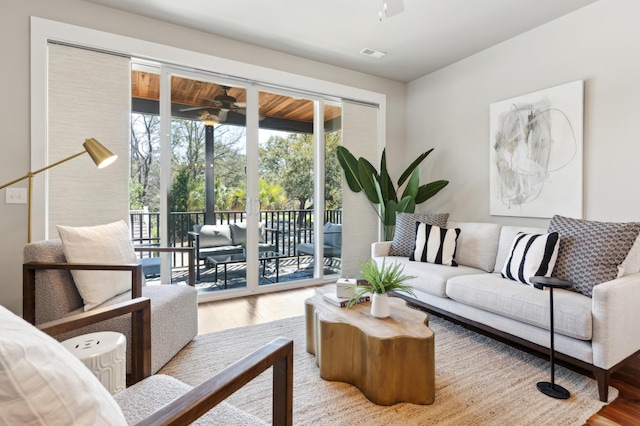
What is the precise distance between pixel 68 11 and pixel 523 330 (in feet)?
14.1

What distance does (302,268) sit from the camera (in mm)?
4277

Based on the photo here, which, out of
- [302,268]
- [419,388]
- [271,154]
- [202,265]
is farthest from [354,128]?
[419,388]

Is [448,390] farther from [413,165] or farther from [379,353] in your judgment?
[413,165]

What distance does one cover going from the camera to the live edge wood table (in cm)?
165

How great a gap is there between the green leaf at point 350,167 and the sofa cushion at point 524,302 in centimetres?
189

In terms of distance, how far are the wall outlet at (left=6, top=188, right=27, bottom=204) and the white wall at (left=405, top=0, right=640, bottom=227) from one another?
4266 millimetres

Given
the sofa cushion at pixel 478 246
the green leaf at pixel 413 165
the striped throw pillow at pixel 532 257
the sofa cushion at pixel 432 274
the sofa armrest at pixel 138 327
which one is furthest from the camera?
the green leaf at pixel 413 165

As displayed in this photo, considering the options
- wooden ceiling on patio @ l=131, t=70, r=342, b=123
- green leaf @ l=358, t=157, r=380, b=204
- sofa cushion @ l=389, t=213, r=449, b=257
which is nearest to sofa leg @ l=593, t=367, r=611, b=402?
sofa cushion @ l=389, t=213, r=449, b=257

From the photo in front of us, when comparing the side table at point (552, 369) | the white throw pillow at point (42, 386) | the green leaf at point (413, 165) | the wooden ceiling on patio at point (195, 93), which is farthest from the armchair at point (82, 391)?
the green leaf at point (413, 165)

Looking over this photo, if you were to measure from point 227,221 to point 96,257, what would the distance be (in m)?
1.67

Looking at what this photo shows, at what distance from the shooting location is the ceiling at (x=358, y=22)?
281cm

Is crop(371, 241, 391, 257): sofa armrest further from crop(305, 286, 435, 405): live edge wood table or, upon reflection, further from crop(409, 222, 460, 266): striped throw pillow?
crop(305, 286, 435, 405): live edge wood table

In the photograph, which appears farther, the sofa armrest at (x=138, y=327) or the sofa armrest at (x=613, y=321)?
the sofa armrest at (x=613, y=321)

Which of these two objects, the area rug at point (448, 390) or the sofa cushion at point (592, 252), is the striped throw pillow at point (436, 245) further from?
the sofa cushion at point (592, 252)
